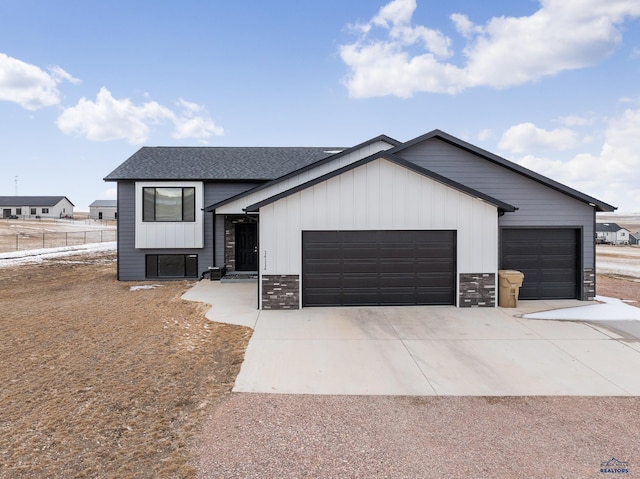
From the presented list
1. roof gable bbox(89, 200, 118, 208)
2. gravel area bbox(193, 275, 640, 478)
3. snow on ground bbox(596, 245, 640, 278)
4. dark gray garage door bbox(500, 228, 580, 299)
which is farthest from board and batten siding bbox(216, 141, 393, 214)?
roof gable bbox(89, 200, 118, 208)

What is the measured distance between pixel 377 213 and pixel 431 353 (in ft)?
14.7

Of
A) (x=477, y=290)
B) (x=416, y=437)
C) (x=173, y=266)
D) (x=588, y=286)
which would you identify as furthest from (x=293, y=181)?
(x=416, y=437)

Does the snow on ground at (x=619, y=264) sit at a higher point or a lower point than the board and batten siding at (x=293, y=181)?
lower

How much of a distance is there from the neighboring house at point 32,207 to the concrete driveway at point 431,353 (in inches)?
3679

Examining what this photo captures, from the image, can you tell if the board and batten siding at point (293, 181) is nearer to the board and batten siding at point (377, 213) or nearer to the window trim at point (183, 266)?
the window trim at point (183, 266)

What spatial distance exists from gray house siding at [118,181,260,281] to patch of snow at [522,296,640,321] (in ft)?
40.3

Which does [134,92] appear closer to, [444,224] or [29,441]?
[444,224]

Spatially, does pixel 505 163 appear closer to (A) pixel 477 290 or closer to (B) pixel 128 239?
(A) pixel 477 290

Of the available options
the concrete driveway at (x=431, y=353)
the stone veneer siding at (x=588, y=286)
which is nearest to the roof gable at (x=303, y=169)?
the concrete driveway at (x=431, y=353)

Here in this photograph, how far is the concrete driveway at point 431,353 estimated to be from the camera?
5277mm

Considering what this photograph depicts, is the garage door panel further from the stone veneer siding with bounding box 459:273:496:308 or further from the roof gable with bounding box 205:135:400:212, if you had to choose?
the roof gable with bounding box 205:135:400:212

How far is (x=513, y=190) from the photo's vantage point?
453 inches

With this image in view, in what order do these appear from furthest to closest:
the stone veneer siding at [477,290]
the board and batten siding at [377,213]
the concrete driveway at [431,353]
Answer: the stone veneer siding at [477,290] < the board and batten siding at [377,213] < the concrete driveway at [431,353]

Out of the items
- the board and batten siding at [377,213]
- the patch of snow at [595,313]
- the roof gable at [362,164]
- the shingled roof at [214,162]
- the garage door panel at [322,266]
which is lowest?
the patch of snow at [595,313]
